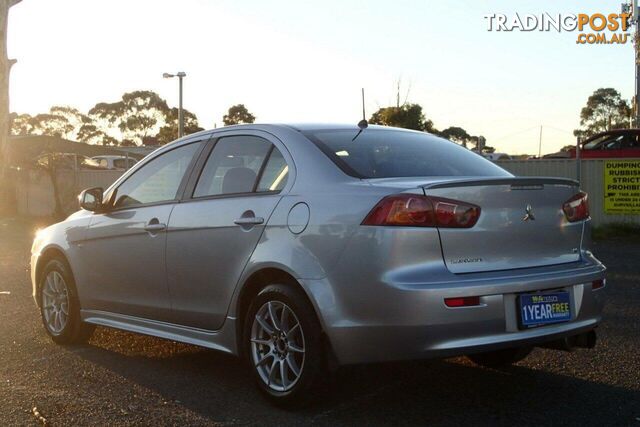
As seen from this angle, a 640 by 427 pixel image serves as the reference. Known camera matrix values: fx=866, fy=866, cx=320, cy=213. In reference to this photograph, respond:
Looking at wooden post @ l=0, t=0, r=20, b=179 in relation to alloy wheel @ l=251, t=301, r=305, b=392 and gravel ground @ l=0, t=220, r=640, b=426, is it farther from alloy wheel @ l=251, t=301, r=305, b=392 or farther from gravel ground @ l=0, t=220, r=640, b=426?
alloy wheel @ l=251, t=301, r=305, b=392

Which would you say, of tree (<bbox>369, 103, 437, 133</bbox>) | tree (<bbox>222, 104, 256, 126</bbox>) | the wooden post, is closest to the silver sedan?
the wooden post

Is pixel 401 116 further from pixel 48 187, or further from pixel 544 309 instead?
pixel 544 309

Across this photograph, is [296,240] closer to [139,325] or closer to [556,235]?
[556,235]

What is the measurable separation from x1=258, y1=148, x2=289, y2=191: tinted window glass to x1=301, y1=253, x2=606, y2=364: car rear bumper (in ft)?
2.41

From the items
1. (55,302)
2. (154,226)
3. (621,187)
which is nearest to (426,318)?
(154,226)

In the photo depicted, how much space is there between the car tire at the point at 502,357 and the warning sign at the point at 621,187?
42.0ft

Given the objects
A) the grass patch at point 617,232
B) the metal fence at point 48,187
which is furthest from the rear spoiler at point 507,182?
the metal fence at point 48,187

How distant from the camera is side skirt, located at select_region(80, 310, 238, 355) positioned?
514 centimetres

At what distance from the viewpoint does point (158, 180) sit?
6.07 meters

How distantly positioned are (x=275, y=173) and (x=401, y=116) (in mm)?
27761

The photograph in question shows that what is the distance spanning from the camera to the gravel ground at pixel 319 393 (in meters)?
4.57

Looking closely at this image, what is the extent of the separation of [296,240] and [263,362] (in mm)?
756

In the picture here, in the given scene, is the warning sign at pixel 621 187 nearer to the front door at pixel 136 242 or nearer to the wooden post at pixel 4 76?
the front door at pixel 136 242

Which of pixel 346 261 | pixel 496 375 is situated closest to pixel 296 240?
pixel 346 261
